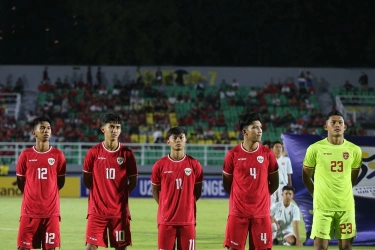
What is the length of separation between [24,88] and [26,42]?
268 inches

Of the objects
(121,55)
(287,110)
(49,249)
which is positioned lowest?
(49,249)

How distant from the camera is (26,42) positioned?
52.1 m

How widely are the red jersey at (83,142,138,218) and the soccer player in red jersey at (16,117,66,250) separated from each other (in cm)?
53

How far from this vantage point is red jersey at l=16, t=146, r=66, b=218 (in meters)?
11.3

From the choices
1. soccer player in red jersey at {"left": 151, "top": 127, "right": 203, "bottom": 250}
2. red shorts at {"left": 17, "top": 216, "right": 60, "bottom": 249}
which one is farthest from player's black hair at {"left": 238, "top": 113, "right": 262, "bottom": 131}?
red shorts at {"left": 17, "top": 216, "right": 60, "bottom": 249}

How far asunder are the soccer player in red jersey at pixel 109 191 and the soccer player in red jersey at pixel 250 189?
1254 mm

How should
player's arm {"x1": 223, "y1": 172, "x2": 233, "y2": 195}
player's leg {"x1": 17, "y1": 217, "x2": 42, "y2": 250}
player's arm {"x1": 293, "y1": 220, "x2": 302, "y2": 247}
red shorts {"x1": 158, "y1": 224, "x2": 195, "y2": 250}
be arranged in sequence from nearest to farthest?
1. red shorts {"x1": 158, "y1": 224, "x2": 195, "y2": 250}
2. player's arm {"x1": 223, "y1": 172, "x2": 233, "y2": 195}
3. player's leg {"x1": 17, "y1": 217, "x2": 42, "y2": 250}
4. player's arm {"x1": 293, "y1": 220, "x2": 302, "y2": 247}

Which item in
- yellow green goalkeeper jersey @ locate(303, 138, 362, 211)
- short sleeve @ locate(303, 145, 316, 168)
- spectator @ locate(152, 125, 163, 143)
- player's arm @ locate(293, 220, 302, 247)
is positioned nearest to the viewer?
yellow green goalkeeper jersey @ locate(303, 138, 362, 211)

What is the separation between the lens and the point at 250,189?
35.2 feet

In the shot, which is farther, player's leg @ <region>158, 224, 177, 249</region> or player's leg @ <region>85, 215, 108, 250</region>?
player's leg @ <region>85, 215, 108, 250</region>

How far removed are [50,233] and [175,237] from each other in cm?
166

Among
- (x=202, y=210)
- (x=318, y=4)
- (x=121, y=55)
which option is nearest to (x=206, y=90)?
(x=121, y=55)

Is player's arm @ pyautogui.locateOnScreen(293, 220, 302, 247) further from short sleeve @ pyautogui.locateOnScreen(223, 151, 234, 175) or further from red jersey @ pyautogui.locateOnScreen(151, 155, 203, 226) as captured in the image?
red jersey @ pyautogui.locateOnScreen(151, 155, 203, 226)

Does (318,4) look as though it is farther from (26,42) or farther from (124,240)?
(124,240)
